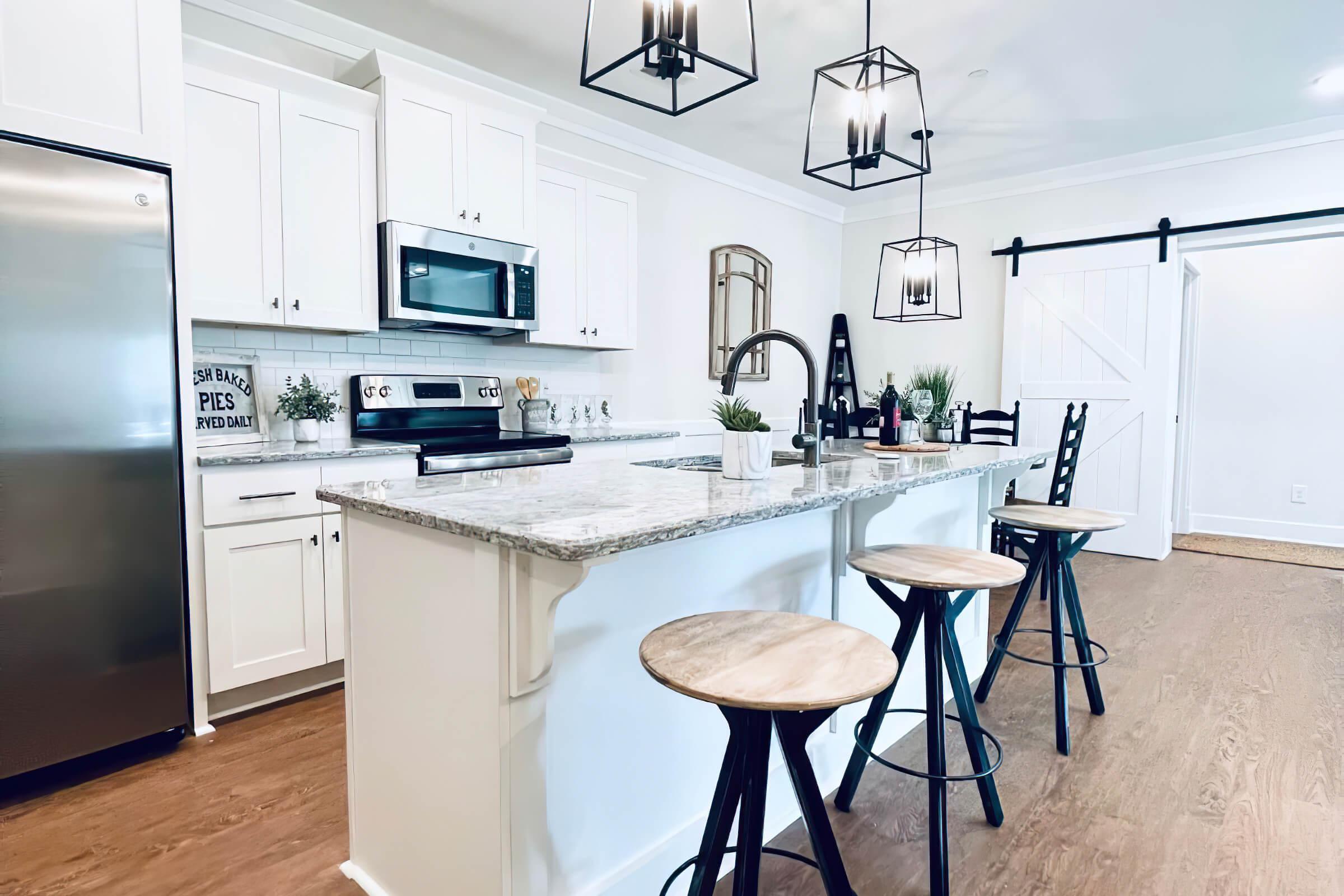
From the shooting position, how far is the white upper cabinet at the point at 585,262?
12.1 ft

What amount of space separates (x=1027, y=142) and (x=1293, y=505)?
11.8ft

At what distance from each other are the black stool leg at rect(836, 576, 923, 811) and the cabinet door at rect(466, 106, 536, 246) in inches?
97.1

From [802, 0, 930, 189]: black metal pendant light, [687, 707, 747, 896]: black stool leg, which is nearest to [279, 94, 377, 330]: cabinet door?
[802, 0, 930, 189]: black metal pendant light

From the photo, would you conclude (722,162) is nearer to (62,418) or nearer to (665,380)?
(665,380)

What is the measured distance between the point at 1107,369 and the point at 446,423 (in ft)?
14.5

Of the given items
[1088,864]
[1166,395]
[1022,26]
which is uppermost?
[1022,26]

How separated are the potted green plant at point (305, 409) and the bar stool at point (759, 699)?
2.22m

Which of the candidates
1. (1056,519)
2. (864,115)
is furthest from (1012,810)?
(864,115)

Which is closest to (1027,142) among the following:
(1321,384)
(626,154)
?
(626,154)

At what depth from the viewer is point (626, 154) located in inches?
172

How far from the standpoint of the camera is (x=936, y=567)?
5.58ft

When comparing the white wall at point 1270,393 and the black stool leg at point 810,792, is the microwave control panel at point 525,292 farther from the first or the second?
the white wall at point 1270,393

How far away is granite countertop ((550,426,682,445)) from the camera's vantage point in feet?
12.0

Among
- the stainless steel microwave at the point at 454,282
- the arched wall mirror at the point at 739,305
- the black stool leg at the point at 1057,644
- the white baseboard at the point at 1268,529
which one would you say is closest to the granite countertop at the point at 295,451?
the stainless steel microwave at the point at 454,282
